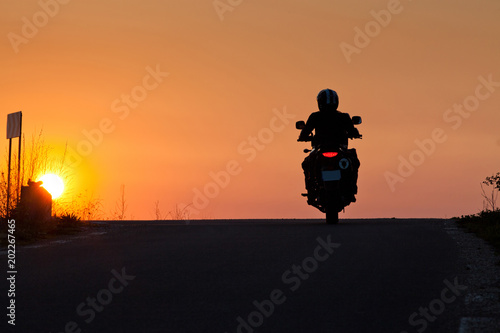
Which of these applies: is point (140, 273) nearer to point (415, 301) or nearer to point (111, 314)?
point (111, 314)

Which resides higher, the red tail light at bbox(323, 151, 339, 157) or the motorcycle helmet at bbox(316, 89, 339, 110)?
the motorcycle helmet at bbox(316, 89, 339, 110)

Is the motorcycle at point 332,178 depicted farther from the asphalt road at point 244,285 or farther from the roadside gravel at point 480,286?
the roadside gravel at point 480,286

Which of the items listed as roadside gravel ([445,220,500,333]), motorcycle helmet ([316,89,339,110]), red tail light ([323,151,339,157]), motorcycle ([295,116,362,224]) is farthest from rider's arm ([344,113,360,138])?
roadside gravel ([445,220,500,333])

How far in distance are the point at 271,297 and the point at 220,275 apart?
5.42 ft

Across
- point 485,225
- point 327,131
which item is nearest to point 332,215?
point 327,131

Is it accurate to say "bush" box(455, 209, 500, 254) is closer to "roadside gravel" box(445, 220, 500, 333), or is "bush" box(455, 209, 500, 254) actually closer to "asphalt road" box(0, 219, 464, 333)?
"roadside gravel" box(445, 220, 500, 333)

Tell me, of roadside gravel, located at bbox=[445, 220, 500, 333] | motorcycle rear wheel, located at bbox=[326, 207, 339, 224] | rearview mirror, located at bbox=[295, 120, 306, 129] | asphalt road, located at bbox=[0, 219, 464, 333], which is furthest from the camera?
rearview mirror, located at bbox=[295, 120, 306, 129]

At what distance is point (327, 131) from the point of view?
65.1ft

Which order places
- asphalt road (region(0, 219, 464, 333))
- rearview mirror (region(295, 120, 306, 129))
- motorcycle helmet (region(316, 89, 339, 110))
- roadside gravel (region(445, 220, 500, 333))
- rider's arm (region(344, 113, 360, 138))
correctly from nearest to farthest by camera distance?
1. roadside gravel (region(445, 220, 500, 333))
2. asphalt road (region(0, 219, 464, 333))
3. motorcycle helmet (region(316, 89, 339, 110))
4. rider's arm (region(344, 113, 360, 138))
5. rearview mirror (region(295, 120, 306, 129))

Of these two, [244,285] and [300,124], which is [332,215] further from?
[244,285]

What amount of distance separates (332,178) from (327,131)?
4.68ft

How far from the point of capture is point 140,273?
1120 centimetres

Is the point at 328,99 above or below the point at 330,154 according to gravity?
above

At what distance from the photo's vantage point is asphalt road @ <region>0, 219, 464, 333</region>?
26.7 ft
